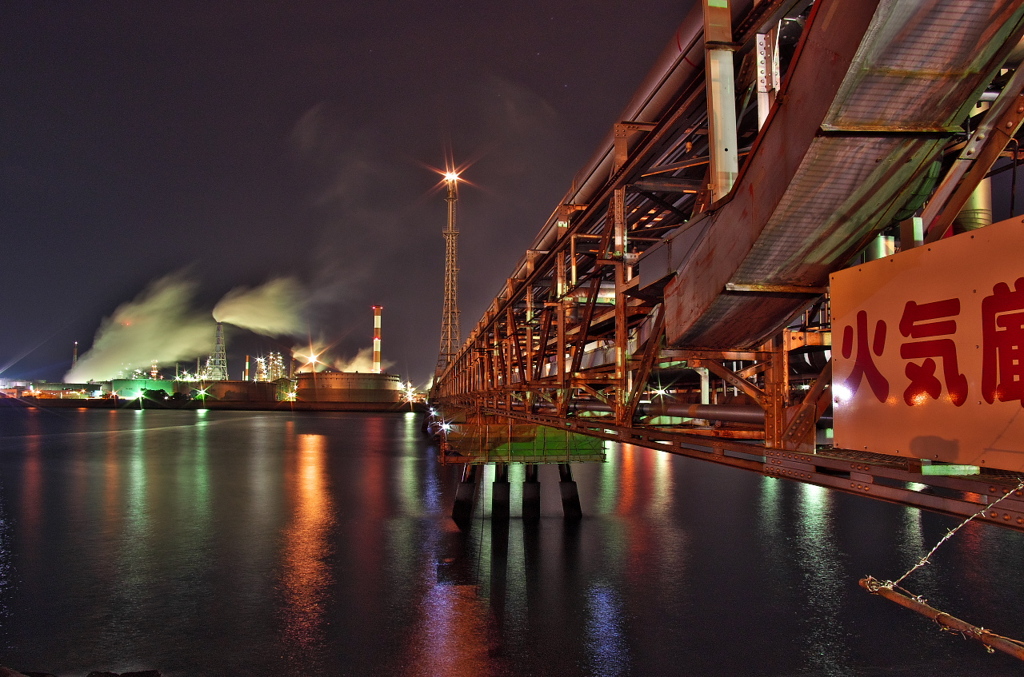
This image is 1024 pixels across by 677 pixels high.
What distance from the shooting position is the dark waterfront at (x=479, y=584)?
15953 millimetres

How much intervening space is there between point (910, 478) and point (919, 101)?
2.62m

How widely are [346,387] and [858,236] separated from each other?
6425 inches

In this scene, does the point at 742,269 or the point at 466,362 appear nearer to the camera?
the point at 742,269

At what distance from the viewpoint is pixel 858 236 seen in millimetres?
5359

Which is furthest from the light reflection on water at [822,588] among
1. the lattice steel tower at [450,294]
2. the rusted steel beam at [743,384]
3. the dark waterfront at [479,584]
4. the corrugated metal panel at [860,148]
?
the lattice steel tower at [450,294]

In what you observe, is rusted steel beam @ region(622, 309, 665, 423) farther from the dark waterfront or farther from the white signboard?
the dark waterfront

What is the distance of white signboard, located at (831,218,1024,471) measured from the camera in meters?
3.28

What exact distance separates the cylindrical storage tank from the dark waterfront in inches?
4785

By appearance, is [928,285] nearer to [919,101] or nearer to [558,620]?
[919,101]

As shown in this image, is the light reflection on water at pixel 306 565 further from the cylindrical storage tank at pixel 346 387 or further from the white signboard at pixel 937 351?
the cylindrical storage tank at pixel 346 387

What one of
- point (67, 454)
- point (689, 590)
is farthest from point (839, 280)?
point (67, 454)

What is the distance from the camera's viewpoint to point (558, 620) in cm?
1806

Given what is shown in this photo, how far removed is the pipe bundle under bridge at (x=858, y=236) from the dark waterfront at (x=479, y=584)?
11.4m

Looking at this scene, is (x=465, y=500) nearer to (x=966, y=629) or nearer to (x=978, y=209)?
(x=978, y=209)
